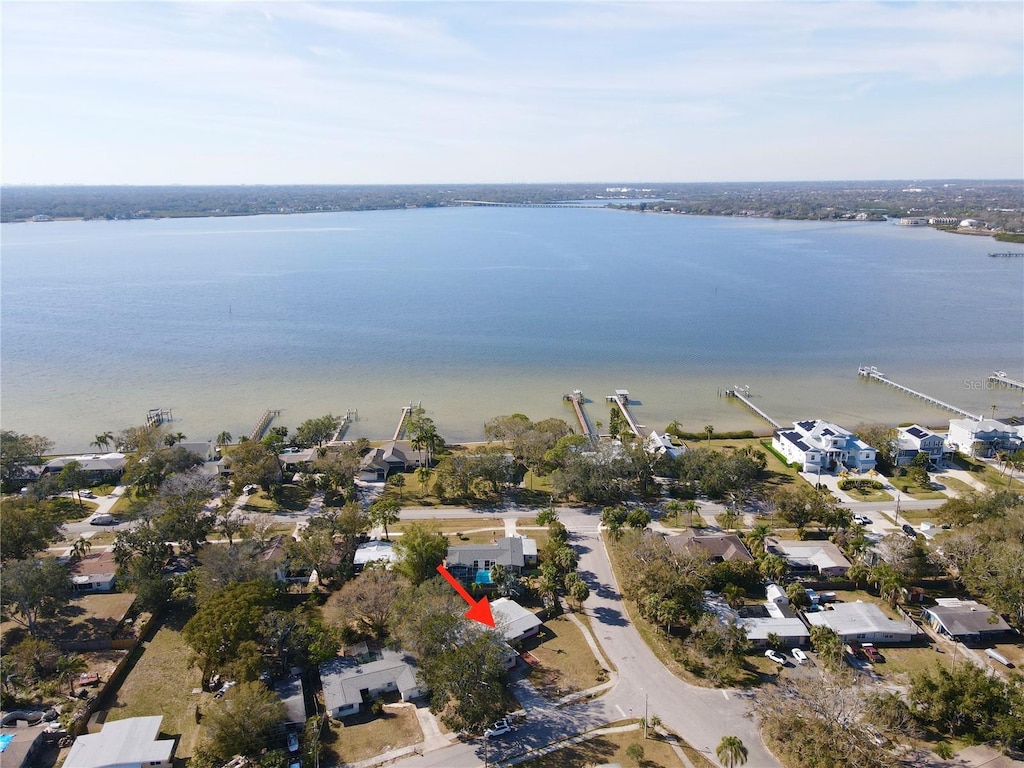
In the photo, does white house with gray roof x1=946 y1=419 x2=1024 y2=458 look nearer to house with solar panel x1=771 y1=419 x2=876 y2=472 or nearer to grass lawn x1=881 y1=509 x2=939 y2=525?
house with solar panel x1=771 y1=419 x2=876 y2=472

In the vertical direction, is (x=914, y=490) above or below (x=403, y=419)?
below

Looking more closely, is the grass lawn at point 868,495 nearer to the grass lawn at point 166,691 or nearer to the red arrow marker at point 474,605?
the red arrow marker at point 474,605

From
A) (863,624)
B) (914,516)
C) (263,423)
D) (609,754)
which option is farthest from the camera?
(263,423)

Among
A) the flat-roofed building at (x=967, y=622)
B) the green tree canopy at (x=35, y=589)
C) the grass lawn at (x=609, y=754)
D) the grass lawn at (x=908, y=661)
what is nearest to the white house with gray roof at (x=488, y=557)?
the grass lawn at (x=609, y=754)

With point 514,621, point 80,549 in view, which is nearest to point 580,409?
point 514,621

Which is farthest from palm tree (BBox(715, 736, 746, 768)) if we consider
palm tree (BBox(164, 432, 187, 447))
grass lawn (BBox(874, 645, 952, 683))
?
palm tree (BBox(164, 432, 187, 447))

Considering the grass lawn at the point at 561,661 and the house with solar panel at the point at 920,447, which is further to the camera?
the house with solar panel at the point at 920,447

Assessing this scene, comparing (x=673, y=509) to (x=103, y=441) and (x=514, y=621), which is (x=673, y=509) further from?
(x=103, y=441)
